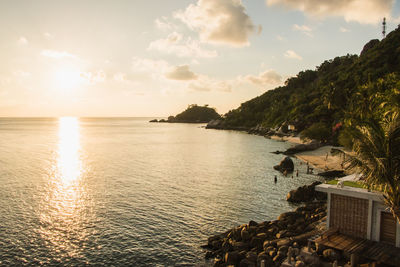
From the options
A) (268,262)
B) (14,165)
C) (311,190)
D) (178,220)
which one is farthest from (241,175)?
(14,165)

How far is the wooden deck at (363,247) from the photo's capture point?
17.4 metres

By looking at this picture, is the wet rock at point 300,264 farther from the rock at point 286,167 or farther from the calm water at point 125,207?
the rock at point 286,167

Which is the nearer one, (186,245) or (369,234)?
(369,234)

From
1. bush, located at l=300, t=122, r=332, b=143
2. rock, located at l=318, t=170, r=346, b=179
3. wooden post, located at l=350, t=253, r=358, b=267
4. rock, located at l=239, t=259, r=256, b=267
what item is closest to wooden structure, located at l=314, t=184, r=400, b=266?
wooden post, located at l=350, t=253, r=358, b=267

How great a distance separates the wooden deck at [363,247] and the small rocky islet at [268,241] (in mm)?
962

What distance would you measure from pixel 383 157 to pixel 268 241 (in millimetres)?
10900

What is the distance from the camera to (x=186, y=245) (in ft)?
85.1

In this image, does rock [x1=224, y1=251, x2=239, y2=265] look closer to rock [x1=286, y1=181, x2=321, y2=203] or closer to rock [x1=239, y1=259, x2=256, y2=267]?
rock [x1=239, y1=259, x2=256, y2=267]

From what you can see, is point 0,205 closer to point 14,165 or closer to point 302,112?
point 14,165

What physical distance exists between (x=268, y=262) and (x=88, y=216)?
2151 centimetres

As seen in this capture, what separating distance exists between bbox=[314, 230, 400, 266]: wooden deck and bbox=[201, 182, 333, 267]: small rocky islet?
3.16 ft

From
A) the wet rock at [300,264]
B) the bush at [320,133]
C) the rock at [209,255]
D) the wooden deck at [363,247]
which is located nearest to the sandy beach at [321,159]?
the bush at [320,133]

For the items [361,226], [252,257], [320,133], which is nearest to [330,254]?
[361,226]

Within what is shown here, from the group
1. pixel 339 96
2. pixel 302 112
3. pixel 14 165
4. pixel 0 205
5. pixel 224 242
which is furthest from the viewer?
pixel 302 112
